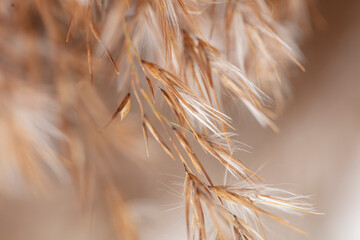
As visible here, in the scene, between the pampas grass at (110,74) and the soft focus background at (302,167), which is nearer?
the pampas grass at (110,74)

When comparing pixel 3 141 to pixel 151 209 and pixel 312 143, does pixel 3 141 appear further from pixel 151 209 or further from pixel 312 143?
pixel 312 143

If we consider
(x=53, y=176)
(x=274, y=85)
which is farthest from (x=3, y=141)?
(x=274, y=85)

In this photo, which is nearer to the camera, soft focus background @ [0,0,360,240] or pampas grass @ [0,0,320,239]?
pampas grass @ [0,0,320,239]
